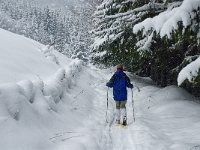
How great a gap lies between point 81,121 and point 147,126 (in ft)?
6.63

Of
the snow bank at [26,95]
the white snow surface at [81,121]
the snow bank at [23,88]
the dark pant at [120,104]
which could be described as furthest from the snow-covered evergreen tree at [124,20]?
the snow bank at [26,95]

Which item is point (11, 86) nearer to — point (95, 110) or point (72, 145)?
point (72, 145)

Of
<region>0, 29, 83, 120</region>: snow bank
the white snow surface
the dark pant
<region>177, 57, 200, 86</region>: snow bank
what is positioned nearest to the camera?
<region>177, 57, 200, 86</region>: snow bank

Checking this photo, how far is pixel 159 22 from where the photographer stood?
8.14 meters

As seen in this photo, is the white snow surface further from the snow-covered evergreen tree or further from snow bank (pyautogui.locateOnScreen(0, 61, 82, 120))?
the snow-covered evergreen tree

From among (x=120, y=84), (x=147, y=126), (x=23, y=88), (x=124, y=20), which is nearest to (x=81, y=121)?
(x=147, y=126)

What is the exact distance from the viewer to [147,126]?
11039mm

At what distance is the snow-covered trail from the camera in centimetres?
877

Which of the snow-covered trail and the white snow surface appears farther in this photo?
the snow-covered trail

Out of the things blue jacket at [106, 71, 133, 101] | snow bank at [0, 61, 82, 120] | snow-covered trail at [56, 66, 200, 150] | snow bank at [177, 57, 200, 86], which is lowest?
snow-covered trail at [56, 66, 200, 150]

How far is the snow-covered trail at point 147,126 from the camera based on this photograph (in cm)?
877

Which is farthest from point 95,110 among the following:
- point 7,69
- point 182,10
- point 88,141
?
point 182,10

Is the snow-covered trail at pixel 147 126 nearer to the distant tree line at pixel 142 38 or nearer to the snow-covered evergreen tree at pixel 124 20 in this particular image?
the distant tree line at pixel 142 38

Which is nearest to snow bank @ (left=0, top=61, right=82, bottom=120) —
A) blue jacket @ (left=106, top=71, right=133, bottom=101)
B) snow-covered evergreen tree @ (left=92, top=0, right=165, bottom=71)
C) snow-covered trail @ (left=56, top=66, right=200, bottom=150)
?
snow-covered trail @ (left=56, top=66, right=200, bottom=150)
